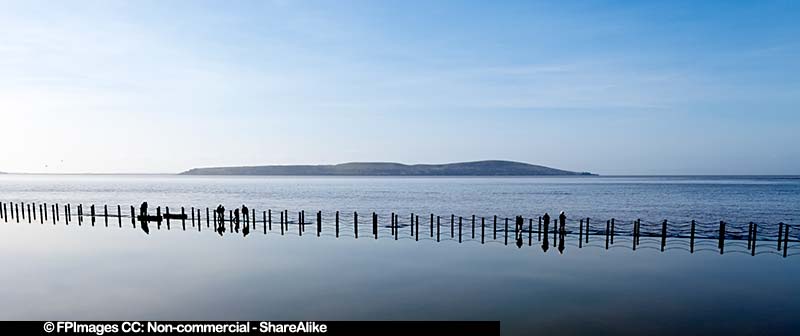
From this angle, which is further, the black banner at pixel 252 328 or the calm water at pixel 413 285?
the calm water at pixel 413 285

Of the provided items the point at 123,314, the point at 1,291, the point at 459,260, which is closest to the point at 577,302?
the point at 459,260

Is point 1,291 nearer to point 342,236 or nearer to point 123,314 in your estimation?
point 123,314

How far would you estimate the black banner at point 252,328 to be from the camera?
14414 mm

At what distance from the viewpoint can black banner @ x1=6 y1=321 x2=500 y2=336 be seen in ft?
47.3

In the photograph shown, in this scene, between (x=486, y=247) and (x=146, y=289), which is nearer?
(x=146, y=289)

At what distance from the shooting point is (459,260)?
27.1 meters

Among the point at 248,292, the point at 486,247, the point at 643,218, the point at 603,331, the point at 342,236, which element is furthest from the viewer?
the point at 643,218

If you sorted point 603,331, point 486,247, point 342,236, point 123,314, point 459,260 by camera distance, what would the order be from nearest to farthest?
point 603,331 → point 123,314 → point 459,260 → point 486,247 → point 342,236

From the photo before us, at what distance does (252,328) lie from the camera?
1502 cm

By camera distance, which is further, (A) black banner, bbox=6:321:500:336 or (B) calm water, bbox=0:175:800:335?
(B) calm water, bbox=0:175:800:335

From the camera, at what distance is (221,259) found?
27.5 metres

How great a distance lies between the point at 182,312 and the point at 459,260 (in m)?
14.5

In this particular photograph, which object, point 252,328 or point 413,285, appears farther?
point 413,285

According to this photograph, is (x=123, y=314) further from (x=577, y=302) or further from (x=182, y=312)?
(x=577, y=302)
